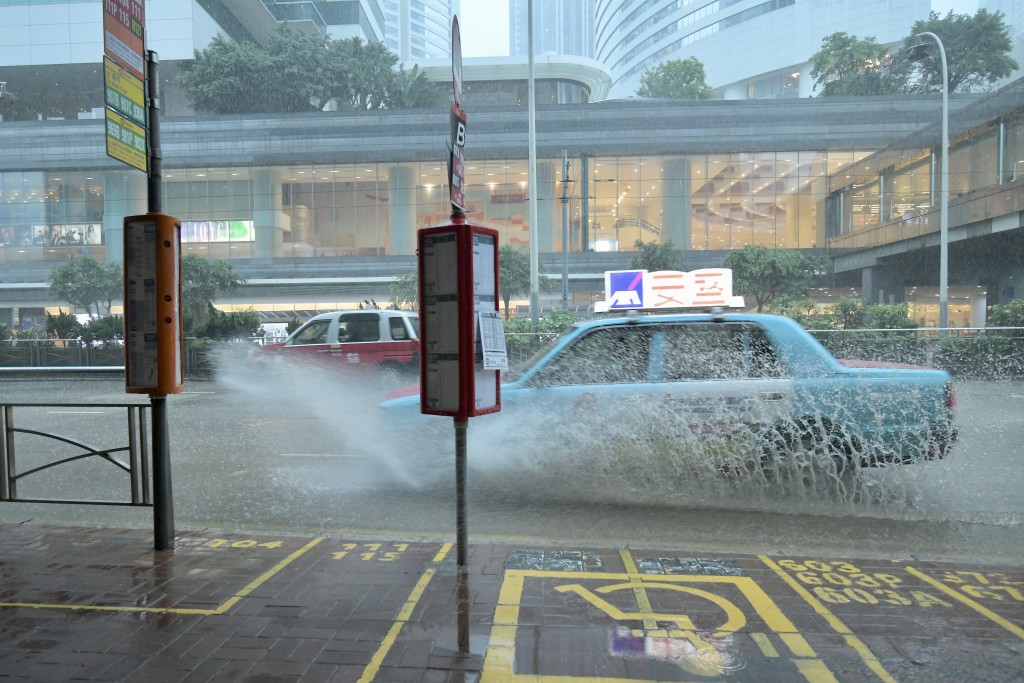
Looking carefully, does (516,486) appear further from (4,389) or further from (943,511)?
(4,389)

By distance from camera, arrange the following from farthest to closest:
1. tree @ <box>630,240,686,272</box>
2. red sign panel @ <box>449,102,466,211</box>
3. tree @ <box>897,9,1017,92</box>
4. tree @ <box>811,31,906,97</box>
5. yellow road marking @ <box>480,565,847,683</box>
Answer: tree @ <box>811,31,906,97</box> < tree @ <box>897,9,1017,92</box> < tree @ <box>630,240,686,272</box> < red sign panel @ <box>449,102,466,211</box> < yellow road marking @ <box>480,565,847,683</box>

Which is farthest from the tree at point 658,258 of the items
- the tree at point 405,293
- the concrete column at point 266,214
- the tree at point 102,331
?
the concrete column at point 266,214

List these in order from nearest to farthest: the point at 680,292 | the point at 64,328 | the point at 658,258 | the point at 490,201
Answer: the point at 680,292 < the point at 64,328 < the point at 658,258 < the point at 490,201

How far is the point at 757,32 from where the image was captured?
288 feet

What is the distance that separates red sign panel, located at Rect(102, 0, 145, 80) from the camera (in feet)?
15.1

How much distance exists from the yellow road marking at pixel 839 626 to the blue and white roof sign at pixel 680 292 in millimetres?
3325

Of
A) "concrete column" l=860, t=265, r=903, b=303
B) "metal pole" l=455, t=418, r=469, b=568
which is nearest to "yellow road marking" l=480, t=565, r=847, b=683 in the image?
"metal pole" l=455, t=418, r=469, b=568

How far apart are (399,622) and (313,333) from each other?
12.0 metres

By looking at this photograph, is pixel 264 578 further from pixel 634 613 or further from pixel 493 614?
pixel 634 613

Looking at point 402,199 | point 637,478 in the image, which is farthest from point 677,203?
point 637,478

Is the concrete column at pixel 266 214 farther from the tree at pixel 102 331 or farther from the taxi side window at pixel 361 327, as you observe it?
the taxi side window at pixel 361 327

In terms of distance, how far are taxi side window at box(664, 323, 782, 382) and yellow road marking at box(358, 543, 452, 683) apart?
8.78 ft

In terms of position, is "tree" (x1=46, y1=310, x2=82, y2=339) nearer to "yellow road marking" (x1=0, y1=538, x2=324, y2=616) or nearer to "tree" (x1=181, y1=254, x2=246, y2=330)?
"tree" (x1=181, y1=254, x2=246, y2=330)

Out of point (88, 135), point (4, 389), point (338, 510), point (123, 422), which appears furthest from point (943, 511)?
point (88, 135)
